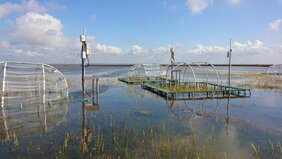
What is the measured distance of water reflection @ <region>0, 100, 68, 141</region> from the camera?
1079cm

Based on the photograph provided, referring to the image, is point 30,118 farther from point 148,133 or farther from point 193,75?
point 193,75

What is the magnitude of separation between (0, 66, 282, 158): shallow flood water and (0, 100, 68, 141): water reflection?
0.04 meters

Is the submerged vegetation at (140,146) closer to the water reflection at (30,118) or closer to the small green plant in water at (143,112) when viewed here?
the water reflection at (30,118)

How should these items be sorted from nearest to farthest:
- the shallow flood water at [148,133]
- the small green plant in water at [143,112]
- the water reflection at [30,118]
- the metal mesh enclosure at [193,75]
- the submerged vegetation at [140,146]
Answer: the submerged vegetation at [140,146], the shallow flood water at [148,133], the water reflection at [30,118], the small green plant in water at [143,112], the metal mesh enclosure at [193,75]

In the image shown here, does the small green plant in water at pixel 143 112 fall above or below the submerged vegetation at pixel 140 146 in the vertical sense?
above

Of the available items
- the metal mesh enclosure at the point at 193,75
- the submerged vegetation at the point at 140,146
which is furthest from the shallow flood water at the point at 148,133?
the metal mesh enclosure at the point at 193,75

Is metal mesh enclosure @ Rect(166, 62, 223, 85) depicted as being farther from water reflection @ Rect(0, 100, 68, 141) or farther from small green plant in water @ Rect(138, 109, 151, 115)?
water reflection @ Rect(0, 100, 68, 141)

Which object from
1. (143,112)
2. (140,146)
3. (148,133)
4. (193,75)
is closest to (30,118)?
(143,112)

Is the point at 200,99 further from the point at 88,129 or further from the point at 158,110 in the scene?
the point at 88,129

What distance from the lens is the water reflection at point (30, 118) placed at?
35.4 feet

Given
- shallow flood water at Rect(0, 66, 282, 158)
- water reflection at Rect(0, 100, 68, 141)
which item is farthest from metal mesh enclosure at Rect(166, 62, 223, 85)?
water reflection at Rect(0, 100, 68, 141)

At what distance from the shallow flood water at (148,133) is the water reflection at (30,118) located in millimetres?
43

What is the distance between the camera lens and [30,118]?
12938mm

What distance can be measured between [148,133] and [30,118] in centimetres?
642
